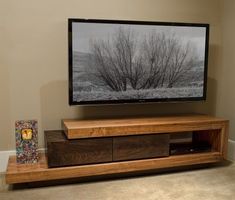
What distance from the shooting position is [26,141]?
7.84 ft

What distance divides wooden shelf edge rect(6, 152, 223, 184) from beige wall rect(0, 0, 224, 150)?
409 mm

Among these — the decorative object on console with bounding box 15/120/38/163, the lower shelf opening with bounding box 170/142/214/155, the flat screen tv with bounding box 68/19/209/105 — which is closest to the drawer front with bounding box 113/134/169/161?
the lower shelf opening with bounding box 170/142/214/155

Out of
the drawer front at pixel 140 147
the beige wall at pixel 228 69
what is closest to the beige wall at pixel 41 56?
the drawer front at pixel 140 147

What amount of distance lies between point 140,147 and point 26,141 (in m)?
0.96

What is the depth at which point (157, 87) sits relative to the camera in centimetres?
279

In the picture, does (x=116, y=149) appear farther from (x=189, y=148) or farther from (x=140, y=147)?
(x=189, y=148)

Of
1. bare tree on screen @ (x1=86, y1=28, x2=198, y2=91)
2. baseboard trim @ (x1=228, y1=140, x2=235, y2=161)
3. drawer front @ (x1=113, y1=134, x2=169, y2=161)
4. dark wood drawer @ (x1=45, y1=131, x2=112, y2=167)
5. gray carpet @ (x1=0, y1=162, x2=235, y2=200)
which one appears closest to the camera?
gray carpet @ (x1=0, y1=162, x2=235, y2=200)

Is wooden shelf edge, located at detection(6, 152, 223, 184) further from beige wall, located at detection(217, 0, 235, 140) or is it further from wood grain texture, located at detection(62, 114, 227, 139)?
beige wall, located at detection(217, 0, 235, 140)

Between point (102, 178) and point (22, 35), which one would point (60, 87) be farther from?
point (102, 178)

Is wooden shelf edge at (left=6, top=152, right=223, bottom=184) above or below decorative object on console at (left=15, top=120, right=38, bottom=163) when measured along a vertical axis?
below

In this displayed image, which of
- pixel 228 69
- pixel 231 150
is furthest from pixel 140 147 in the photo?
pixel 228 69

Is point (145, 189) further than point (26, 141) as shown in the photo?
No

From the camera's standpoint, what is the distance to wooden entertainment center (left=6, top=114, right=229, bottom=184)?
2299 millimetres

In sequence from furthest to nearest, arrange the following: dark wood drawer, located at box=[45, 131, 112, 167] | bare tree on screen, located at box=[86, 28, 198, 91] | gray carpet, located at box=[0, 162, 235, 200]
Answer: bare tree on screen, located at box=[86, 28, 198, 91] < dark wood drawer, located at box=[45, 131, 112, 167] < gray carpet, located at box=[0, 162, 235, 200]
